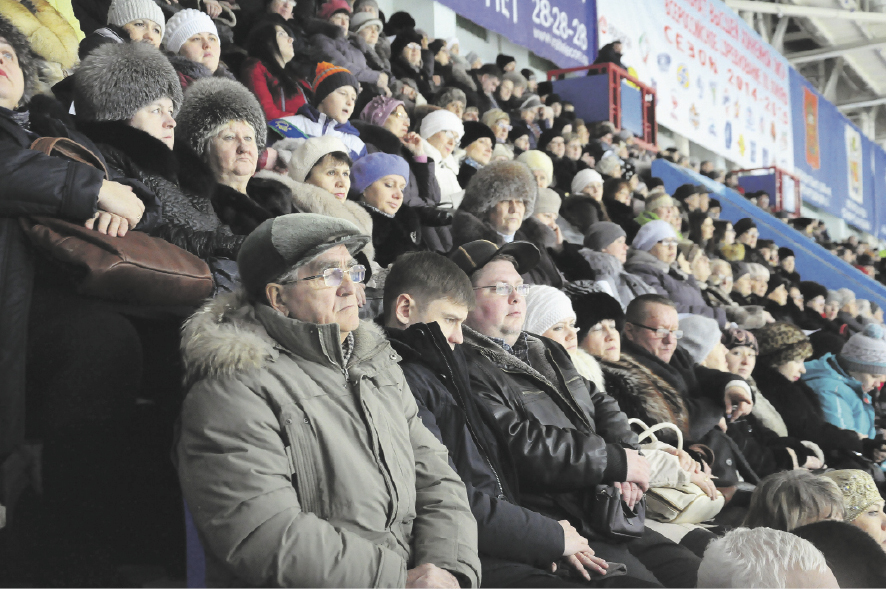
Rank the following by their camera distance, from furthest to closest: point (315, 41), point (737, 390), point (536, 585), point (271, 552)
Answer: point (315, 41) → point (737, 390) → point (536, 585) → point (271, 552)

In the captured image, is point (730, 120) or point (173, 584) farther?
point (730, 120)

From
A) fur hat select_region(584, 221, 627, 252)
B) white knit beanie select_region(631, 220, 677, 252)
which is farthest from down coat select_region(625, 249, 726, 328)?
fur hat select_region(584, 221, 627, 252)

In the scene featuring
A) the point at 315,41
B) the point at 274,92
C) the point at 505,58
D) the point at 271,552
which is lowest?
the point at 271,552

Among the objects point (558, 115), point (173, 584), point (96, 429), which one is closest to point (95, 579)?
point (173, 584)

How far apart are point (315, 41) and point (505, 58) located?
178 inches

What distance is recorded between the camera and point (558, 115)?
9.92 metres

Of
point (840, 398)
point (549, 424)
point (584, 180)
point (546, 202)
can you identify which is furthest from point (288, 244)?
point (584, 180)

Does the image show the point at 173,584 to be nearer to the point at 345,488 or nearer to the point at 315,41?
the point at 345,488

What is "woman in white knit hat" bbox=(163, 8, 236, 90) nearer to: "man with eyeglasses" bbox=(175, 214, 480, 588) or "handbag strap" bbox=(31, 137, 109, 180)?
"handbag strap" bbox=(31, 137, 109, 180)

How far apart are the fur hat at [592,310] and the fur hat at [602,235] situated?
2159mm

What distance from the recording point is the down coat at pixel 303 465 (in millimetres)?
1463

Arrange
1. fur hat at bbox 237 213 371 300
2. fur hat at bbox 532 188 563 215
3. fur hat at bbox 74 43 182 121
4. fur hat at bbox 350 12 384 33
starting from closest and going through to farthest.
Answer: fur hat at bbox 237 213 371 300, fur hat at bbox 74 43 182 121, fur hat at bbox 532 188 563 215, fur hat at bbox 350 12 384 33

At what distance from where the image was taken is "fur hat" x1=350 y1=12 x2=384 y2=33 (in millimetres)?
6852

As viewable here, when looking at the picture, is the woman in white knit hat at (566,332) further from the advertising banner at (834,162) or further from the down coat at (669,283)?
the advertising banner at (834,162)
